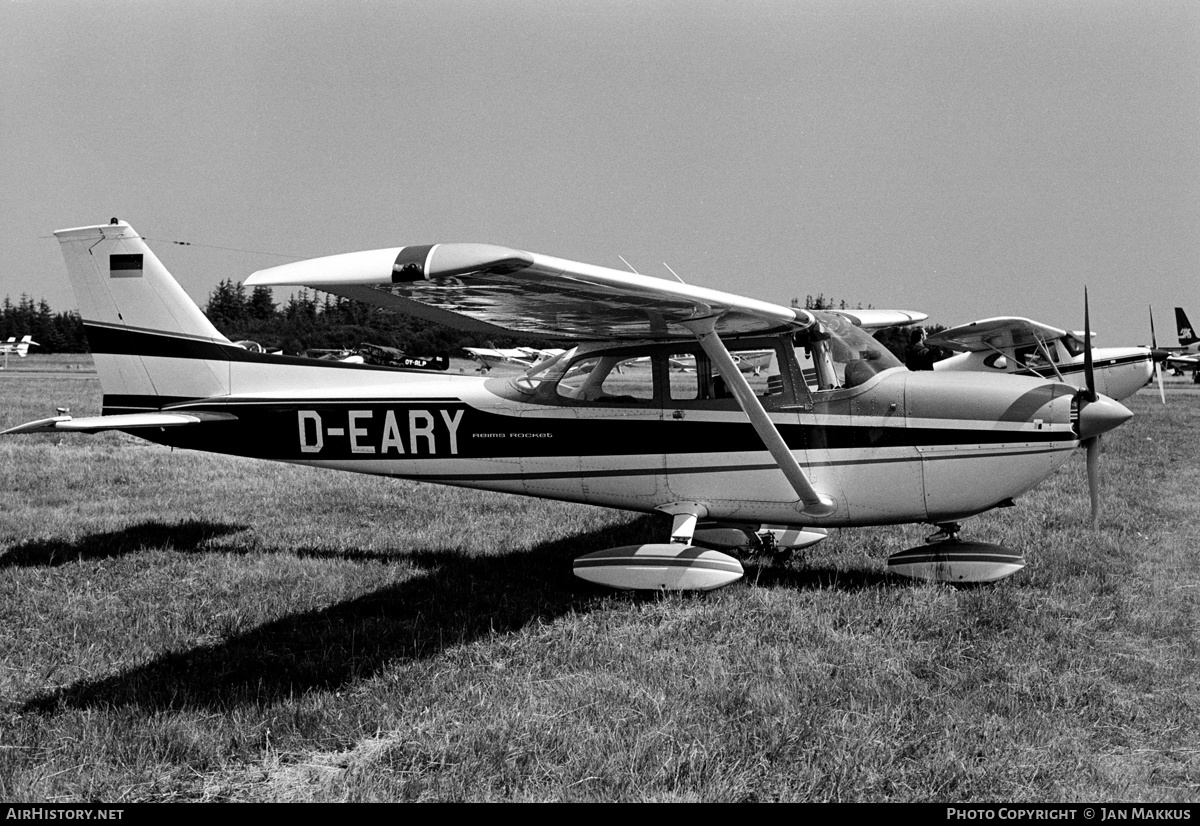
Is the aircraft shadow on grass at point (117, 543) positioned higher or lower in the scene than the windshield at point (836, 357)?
lower

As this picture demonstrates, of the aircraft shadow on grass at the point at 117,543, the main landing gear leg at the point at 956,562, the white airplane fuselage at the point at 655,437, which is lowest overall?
the main landing gear leg at the point at 956,562

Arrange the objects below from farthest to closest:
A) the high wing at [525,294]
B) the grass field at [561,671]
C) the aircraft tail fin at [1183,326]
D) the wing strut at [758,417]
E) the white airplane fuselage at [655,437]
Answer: the aircraft tail fin at [1183,326]
the white airplane fuselage at [655,437]
the wing strut at [758,417]
the high wing at [525,294]
the grass field at [561,671]

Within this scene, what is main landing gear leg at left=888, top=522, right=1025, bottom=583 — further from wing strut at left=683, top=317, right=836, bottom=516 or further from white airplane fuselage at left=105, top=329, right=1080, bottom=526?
wing strut at left=683, top=317, right=836, bottom=516

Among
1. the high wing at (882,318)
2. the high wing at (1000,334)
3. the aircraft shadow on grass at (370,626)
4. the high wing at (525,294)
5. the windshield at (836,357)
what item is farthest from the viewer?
the high wing at (1000,334)

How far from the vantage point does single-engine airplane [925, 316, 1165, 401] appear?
Answer: 12883mm

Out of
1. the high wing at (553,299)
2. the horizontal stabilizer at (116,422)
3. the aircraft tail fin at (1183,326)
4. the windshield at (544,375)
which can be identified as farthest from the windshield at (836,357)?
the aircraft tail fin at (1183,326)

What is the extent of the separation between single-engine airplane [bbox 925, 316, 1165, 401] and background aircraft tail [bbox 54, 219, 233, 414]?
885 cm

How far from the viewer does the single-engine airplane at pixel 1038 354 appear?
12883mm

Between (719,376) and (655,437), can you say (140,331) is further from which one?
(719,376)

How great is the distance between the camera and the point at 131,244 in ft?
25.4

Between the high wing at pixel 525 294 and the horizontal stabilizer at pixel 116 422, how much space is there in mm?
2765

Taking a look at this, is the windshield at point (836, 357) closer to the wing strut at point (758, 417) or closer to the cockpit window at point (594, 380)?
the wing strut at point (758, 417)

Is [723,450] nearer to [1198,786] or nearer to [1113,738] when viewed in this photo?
[1113,738]

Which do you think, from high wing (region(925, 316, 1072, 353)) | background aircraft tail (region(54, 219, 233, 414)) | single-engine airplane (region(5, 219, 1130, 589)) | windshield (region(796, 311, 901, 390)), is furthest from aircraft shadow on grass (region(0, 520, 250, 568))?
high wing (region(925, 316, 1072, 353))
